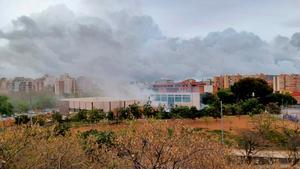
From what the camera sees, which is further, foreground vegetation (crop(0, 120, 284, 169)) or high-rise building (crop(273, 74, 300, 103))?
high-rise building (crop(273, 74, 300, 103))

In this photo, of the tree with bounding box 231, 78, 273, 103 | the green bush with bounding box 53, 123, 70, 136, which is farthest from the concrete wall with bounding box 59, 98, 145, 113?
the green bush with bounding box 53, 123, 70, 136

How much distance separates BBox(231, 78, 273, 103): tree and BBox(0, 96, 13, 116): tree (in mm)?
22715

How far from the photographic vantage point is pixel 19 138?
9.88 metres

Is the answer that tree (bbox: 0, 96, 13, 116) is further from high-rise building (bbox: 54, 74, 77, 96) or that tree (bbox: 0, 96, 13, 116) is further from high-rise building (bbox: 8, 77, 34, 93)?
high-rise building (bbox: 54, 74, 77, 96)

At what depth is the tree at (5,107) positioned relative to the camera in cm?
3821

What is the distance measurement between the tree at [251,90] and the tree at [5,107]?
22715 mm

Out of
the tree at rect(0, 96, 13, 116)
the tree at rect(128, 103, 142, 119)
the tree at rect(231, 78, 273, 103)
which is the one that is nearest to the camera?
the tree at rect(128, 103, 142, 119)


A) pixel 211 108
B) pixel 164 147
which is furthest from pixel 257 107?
pixel 164 147

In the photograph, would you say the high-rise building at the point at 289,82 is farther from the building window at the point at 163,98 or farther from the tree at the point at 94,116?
the tree at the point at 94,116

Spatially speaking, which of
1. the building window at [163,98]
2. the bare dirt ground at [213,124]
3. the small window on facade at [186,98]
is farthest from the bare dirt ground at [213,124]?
the building window at [163,98]

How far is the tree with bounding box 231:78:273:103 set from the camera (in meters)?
43.9

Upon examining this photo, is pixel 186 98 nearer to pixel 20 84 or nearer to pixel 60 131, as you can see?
pixel 20 84

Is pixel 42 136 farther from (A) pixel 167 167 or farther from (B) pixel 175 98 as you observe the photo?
(B) pixel 175 98

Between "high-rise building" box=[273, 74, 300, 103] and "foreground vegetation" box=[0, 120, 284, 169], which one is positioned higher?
"high-rise building" box=[273, 74, 300, 103]
